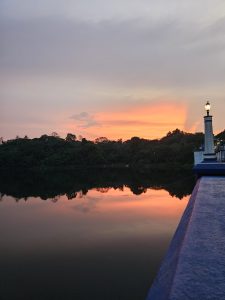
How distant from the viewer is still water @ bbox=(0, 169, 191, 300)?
840 cm

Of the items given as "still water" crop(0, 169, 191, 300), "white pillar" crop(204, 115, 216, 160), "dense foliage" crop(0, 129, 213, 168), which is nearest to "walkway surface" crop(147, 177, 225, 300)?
"still water" crop(0, 169, 191, 300)

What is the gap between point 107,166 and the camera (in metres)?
90.6

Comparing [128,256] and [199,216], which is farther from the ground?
[199,216]

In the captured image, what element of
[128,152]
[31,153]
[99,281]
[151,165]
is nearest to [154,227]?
[99,281]

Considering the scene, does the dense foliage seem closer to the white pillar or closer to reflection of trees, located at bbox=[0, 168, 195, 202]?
reflection of trees, located at bbox=[0, 168, 195, 202]

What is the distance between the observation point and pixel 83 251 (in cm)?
1177

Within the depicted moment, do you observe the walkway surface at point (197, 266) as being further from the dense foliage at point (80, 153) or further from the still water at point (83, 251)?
the dense foliage at point (80, 153)

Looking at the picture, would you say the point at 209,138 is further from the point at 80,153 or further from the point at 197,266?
the point at 80,153

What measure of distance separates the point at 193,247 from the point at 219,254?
0.19 m

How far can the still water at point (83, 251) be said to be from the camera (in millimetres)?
8398

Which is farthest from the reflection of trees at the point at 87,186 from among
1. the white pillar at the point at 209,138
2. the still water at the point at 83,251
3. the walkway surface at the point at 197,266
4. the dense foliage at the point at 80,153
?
the dense foliage at the point at 80,153

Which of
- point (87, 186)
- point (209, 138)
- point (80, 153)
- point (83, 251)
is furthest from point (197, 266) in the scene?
point (80, 153)

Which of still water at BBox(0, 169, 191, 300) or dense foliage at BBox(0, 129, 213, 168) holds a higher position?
dense foliage at BBox(0, 129, 213, 168)

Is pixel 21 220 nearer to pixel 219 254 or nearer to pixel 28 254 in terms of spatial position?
pixel 28 254
